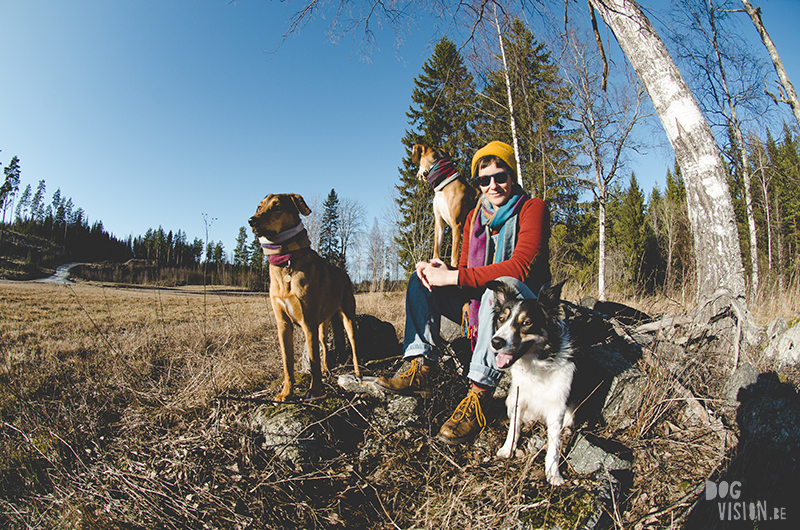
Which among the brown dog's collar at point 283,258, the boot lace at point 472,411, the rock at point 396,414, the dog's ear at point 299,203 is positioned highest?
the dog's ear at point 299,203

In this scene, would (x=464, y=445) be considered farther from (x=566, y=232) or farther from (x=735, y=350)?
(x=566, y=232)

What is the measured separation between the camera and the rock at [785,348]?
2275mm

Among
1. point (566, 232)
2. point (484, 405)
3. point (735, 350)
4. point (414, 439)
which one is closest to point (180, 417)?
point (414, 439)

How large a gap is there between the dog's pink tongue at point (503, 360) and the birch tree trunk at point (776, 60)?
33.8 feet

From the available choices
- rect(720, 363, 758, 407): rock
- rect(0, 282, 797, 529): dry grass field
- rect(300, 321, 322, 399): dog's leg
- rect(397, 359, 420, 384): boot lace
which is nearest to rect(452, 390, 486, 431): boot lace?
rect(0, 282, 797, 529): dry grass field

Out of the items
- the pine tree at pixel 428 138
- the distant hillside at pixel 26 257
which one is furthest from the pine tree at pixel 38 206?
the pine tree at pixel 428 138

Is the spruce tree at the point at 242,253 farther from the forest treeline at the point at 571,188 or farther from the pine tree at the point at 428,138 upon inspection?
the pine tree at the point at 428,138

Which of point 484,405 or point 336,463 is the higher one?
point 484,405

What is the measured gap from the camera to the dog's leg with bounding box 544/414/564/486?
1603 mm

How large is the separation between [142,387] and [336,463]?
2.08 metres

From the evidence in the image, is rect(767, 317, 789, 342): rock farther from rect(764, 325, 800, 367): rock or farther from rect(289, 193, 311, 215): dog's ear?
rect(289, 193, 311, 215): dog's ear

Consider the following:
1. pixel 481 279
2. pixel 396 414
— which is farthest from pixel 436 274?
pixel 396 414

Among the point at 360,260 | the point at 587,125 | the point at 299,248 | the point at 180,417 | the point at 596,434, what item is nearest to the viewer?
the point at 596,434

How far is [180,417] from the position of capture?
230 cm
